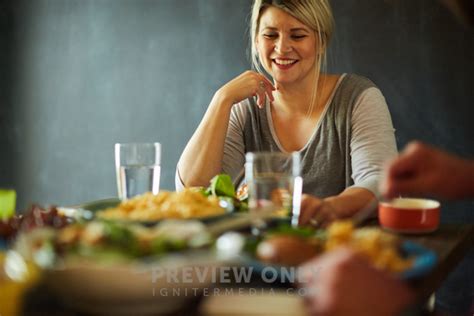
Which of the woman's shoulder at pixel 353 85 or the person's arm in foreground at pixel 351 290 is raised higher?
the woman's shoulder at pixel 353 85

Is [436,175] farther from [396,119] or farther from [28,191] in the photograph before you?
[28,191]

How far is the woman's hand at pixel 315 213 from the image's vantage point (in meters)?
1.34

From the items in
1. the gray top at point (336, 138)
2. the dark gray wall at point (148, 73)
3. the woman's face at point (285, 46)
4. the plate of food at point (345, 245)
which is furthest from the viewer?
the dark gray wall at point (148, 73)

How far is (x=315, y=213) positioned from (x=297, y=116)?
79 cm

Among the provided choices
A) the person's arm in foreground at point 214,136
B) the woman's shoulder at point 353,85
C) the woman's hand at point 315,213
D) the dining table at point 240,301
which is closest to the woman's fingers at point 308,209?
the woman's hand at point 315,213

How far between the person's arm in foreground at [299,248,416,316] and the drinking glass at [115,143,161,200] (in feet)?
2.51

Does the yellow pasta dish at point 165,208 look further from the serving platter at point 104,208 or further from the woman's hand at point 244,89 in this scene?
the woman's hand at point 244,89

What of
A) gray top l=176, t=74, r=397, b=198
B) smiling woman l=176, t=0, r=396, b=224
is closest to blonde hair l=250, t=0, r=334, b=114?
smiling woman l=176, t=0, r=396, b=224

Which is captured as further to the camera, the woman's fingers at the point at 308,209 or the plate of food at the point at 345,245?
the woman's fingers at the point at 308,209

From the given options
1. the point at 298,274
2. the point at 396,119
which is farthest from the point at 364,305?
the point at 396,119

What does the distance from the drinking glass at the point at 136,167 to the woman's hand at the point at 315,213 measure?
14.6 inches

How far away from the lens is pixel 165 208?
1.23 meters

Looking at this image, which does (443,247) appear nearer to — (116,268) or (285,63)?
(116,268)

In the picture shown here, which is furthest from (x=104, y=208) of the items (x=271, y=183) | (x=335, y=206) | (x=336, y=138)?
(x=336, y=138)
